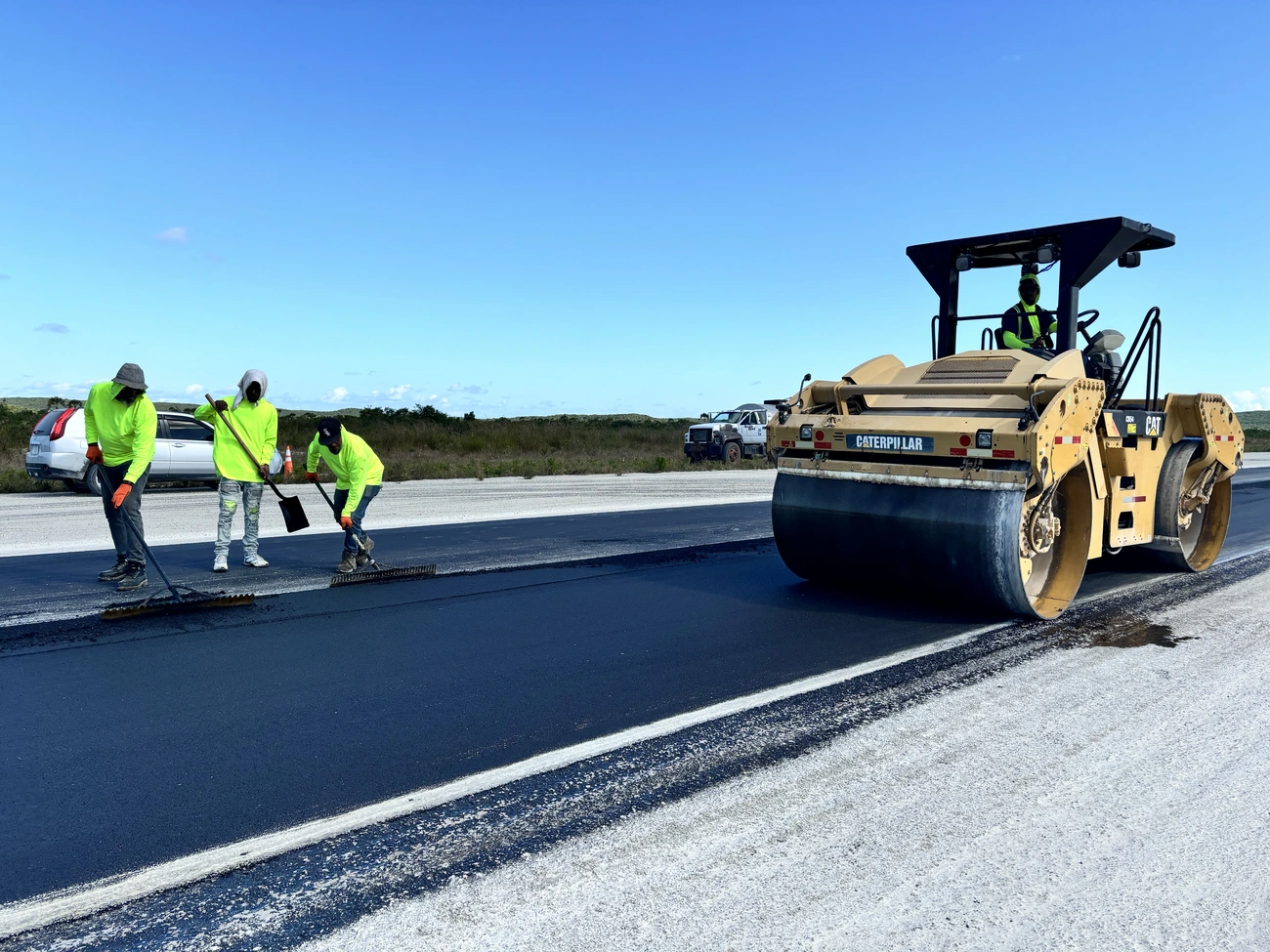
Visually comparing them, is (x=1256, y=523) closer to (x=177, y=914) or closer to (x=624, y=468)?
(x=177, y=914)

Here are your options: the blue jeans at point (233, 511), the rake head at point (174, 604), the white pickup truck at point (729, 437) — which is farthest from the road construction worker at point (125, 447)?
the white pickup truck at point (729, 437)

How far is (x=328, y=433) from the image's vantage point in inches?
327

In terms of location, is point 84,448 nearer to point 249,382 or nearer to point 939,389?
point 249,382

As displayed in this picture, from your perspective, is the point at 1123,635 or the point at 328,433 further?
the point at 328,433

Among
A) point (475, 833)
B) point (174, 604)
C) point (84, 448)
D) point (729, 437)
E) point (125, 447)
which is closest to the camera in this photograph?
point (475, 833)

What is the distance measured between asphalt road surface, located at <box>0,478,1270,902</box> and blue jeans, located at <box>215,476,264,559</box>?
0.63 m

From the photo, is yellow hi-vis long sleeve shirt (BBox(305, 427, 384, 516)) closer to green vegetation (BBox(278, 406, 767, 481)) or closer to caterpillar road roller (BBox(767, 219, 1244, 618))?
caterpillar road roller (BBox(767, 219, 1244, 618))

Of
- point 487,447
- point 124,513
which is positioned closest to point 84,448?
point 124,513

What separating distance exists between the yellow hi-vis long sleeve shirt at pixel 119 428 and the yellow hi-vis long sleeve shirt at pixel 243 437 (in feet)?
1.59

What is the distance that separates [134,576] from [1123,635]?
24.6 ft

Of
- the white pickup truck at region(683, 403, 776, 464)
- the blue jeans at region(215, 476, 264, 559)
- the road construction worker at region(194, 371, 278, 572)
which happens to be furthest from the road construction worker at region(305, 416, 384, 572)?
the white pickup truck at region(683, 403, 776, 464)

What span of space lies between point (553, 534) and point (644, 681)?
263 inches

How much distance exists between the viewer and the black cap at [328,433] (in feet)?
27.2

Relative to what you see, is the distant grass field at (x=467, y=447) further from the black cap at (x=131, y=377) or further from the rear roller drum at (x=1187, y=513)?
the rear roller drum at (x=1187, y=513)
